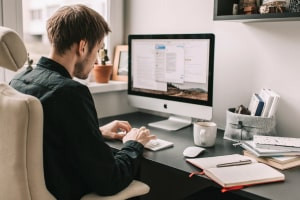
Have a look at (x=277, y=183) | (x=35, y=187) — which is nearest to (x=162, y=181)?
(x=277, y=183)

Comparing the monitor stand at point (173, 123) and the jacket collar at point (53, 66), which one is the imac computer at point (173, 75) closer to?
the monitor stand at point (173, 123)

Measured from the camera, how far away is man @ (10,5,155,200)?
3.94ft

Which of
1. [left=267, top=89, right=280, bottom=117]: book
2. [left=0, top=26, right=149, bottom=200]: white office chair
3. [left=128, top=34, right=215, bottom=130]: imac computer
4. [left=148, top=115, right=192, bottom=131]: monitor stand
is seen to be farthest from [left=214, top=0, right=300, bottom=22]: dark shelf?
[left=0, top=26, right=149, bottom=200]: white office chair

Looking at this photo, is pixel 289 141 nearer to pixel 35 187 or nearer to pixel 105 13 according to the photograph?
pixel 35 187

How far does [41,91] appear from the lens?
1235 millimetres

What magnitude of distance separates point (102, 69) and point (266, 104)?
1061 millimetres

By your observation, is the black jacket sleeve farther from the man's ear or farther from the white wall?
the white wall

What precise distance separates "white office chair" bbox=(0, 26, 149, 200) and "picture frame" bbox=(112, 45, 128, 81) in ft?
4.30

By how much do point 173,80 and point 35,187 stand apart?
3.29 ft

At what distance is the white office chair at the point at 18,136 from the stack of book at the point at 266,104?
3.44ft

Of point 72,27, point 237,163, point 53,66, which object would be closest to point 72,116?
point 53,66

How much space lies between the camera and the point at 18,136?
1076 mm

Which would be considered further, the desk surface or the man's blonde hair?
A: the man's blonde hair

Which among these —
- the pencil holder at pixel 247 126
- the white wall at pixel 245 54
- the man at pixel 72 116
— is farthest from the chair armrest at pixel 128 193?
the white wall at pixel 245 54
